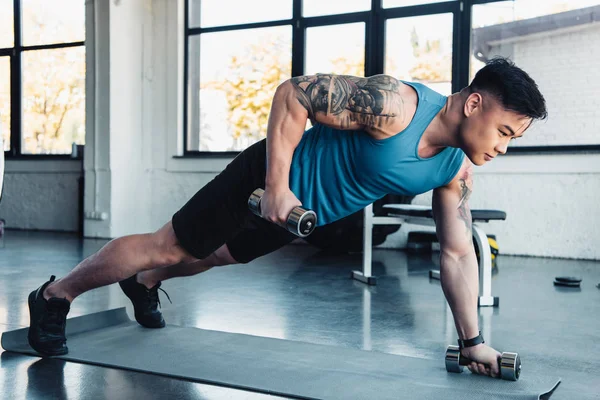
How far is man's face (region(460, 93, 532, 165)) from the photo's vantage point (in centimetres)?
161

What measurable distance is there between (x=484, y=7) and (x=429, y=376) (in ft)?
14.0

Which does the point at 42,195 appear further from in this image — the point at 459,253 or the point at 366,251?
the point at 459,253

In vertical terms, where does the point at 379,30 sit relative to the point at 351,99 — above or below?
above

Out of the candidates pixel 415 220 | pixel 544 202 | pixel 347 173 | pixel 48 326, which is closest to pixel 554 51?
pixel 544 202

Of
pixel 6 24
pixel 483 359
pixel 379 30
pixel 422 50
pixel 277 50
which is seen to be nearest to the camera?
pixel 483 359

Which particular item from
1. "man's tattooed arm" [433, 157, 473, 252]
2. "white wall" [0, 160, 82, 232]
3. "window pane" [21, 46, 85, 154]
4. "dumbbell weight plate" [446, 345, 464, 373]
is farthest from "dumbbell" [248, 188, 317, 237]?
"window pane" [21, 46, 85, 154]

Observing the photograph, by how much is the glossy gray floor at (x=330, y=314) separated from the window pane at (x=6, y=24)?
3.67m

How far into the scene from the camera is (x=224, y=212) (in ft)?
6.03

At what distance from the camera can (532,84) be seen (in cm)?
163

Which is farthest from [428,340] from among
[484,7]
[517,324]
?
[484,7]

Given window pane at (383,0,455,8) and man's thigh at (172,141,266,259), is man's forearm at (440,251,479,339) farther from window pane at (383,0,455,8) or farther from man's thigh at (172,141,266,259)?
window pane at (383,0,455,8)

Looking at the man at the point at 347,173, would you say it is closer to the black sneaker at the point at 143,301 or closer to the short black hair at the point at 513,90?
the short black hair at the point at 513,90

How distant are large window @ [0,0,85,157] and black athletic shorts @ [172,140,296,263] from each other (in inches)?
221

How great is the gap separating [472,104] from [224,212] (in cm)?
72
